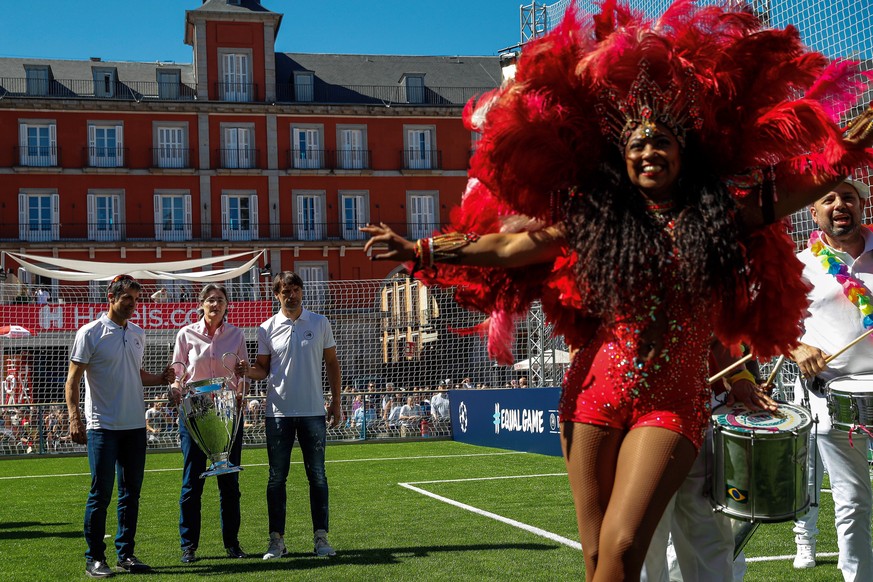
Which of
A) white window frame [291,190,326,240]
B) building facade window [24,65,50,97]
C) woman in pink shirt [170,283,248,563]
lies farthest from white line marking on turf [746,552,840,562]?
building facade window [24,65,50,97]

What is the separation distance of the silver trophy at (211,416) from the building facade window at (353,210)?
4398 centimetres

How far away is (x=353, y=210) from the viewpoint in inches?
2035

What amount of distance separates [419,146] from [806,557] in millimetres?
47213

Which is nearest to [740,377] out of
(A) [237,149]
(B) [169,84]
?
(A) [237,149]

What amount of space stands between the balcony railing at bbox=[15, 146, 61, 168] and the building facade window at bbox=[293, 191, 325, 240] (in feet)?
35.5

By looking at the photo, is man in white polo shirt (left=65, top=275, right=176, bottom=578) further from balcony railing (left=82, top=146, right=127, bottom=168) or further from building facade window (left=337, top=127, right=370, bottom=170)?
building facade window (left=337, top=127, right=370, bottom=170)

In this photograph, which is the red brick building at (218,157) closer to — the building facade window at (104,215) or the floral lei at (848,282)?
the building facade window at (104,215)

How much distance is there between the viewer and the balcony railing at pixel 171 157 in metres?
49.6

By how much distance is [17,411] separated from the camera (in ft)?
69.6

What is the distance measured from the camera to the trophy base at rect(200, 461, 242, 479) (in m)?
7.11

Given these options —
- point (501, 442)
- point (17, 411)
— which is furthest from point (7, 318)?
point (501, 442)

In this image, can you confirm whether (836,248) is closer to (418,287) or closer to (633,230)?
(633,230)

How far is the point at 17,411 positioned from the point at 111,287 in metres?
15.1

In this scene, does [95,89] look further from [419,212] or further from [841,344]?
[841,344]
